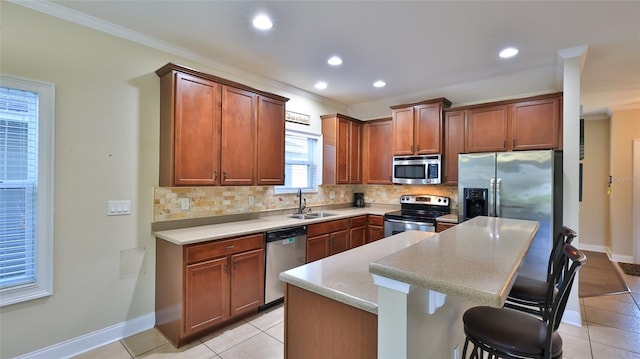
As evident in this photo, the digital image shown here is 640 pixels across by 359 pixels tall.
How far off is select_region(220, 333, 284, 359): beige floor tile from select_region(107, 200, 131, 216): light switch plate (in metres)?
1.49

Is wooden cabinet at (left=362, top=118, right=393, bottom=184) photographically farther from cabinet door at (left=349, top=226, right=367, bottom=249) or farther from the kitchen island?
the kitchen island

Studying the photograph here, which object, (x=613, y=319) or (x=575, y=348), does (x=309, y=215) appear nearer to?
(x=575, y=348)

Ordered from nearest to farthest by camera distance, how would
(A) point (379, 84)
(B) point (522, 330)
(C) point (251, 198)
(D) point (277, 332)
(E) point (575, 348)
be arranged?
1. (B) point (522, 330)
2. (E) point (575, 348)
3. (D) point (277, 332)
4. (C) point (251, 198)
5. (A) point (379, 84)

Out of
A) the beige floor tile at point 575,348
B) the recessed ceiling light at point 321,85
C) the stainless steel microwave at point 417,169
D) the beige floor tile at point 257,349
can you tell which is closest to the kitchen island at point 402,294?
the beige floor tile at point 257,349

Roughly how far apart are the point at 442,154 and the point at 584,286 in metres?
2.51

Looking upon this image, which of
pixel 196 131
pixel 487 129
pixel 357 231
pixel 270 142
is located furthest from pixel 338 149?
pixel 196 131

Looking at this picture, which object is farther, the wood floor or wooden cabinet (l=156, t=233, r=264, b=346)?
the wood floor

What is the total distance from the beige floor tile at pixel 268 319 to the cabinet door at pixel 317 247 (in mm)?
708

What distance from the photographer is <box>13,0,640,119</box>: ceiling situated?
2.20 meters

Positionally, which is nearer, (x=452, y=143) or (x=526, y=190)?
(x=526, y=190)

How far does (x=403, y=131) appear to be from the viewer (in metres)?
4.41

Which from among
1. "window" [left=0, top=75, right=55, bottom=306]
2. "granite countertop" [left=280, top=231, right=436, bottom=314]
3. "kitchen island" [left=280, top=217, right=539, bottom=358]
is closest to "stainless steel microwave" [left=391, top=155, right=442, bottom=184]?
→ "kitchen island" [left=280, top=217, right=539, bottom=358]

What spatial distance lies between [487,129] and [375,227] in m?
2.04

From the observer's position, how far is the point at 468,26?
2.43m
